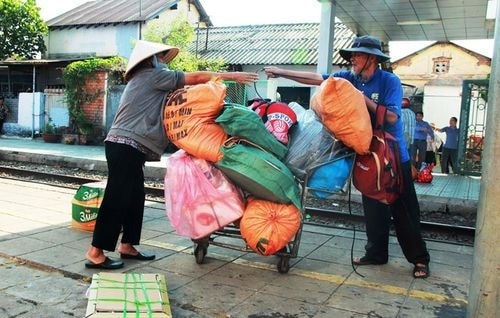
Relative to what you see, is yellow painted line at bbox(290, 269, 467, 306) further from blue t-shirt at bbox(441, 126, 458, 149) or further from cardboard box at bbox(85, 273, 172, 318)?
blue t-shirt at bbox(441, 126, 458, 149)

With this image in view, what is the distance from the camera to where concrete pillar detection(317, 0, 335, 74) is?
9826mm

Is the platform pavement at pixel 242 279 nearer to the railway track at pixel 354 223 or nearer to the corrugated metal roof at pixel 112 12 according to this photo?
the railway track at pixel 354 223

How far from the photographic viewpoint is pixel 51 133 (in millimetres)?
16500

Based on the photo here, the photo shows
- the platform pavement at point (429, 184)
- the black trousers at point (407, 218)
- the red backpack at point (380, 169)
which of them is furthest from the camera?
the platform pavement at point (429, 184)

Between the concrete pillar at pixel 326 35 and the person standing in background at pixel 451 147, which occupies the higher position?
the concrete pillar at pixel 326 35

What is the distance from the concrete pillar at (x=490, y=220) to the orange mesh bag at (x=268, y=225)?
1.29 meters

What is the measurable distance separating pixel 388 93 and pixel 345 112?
0.65 metres

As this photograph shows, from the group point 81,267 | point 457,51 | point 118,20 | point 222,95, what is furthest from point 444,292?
point 457,51

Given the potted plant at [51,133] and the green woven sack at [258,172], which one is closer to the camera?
the green woven sack at [258,172]

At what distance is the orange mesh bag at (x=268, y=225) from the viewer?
3.35 m

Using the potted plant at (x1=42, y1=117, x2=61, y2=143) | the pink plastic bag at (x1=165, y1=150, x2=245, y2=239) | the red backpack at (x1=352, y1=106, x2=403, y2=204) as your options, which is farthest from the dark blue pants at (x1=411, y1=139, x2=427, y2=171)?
the potted plant at (x1=42, y1=117, x2=61, y2=143)

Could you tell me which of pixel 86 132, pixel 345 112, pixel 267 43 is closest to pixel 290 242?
pixel 345 112

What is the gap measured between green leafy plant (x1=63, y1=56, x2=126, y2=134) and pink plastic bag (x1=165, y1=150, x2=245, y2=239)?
44.2 ft

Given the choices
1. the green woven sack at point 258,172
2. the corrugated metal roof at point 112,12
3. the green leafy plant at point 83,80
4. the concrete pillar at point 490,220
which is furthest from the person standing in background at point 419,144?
the corrugated metal roof at point 112,12
